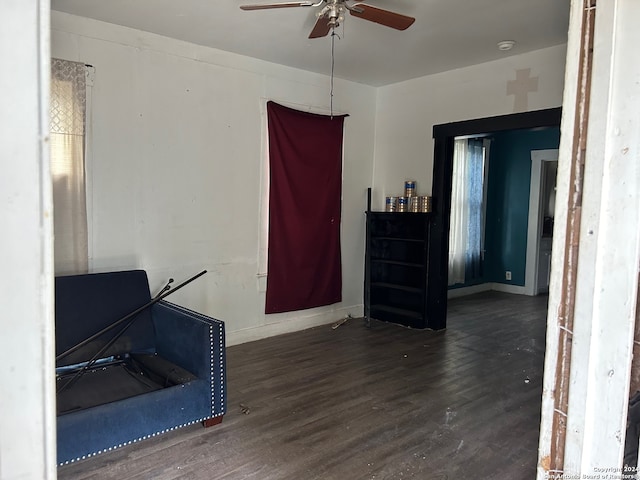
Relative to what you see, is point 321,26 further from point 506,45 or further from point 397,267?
point 397,267

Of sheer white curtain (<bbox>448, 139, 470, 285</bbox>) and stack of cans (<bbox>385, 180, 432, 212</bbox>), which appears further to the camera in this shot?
sheer white curtain (<bbox>448, 139, 470, 285</bbox>)

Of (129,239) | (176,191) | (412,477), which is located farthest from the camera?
(176,191)

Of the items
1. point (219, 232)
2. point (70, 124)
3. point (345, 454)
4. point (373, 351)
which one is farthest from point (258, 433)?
point (70, 124)

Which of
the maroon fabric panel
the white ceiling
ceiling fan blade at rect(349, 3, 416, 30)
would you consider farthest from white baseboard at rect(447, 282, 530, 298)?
ceiling fan blade at rect(349, 3, 416, 30)

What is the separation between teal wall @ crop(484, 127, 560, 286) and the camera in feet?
23.0

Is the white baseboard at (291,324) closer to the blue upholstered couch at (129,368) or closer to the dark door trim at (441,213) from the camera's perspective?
the dark door trim at (441,213)

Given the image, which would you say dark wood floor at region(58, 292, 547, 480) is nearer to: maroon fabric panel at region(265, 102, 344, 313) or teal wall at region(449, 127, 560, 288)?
maroon fabric panel at region(265, 102, 344, 313)

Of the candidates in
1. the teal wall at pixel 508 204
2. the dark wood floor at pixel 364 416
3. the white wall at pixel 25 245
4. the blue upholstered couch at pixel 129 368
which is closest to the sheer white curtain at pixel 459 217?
the teal wall at pixel 508 204

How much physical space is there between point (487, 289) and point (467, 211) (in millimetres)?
1419

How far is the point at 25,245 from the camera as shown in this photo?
0.65m

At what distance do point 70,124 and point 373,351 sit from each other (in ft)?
10.0

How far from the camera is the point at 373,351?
166 inches

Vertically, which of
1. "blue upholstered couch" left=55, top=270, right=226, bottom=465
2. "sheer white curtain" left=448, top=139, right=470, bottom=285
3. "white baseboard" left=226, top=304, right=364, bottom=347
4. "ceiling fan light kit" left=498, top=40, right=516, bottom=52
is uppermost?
"ceiling fan light kit" left=498, top=40, right=516, bottom=52

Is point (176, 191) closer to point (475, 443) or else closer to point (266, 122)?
point (266, 122)
